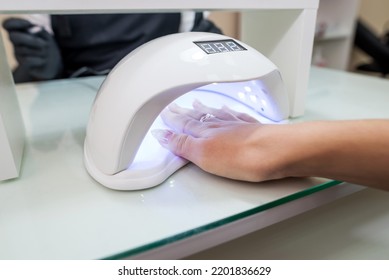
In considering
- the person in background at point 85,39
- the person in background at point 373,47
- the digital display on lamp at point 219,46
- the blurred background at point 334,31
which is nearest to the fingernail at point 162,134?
the digital display on lamp at point 219,46

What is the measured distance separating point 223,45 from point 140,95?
12cm

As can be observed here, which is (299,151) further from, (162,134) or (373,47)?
(373,47)

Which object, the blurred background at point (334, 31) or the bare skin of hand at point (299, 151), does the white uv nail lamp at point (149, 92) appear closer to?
the bare skin of hand at point (299, 151)

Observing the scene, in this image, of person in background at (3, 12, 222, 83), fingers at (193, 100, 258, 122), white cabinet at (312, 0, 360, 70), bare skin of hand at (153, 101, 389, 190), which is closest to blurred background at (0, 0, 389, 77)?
white cabinet at (312, 0, 360, 70)

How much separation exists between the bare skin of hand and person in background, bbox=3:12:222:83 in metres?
0.80

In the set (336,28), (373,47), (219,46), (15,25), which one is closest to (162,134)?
(219,46)

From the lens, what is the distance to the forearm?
12.0 inches

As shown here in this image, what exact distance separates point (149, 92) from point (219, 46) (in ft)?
0.35

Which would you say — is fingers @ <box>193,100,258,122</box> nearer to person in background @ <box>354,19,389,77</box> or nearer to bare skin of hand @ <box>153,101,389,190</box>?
bare skin of hand @ <box>153,101,389,190</box>

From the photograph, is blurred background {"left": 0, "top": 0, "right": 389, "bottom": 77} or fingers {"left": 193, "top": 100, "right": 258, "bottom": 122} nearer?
fingers {"left": 193, "top": 100, "right": 258, "bottom": 122}

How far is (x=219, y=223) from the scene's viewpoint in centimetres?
29

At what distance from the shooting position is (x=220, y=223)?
0.29m

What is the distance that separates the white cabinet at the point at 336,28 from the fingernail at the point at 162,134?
1.39 metres
